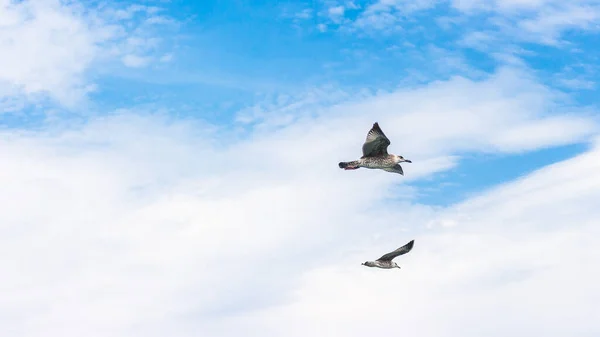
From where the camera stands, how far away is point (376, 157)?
60.5 metres

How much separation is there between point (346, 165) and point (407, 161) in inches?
201

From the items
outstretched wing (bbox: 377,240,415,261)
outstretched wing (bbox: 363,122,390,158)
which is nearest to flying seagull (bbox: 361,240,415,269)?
outstretched wing (bbox: 377,240,415,261)

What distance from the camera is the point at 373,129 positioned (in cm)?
5766

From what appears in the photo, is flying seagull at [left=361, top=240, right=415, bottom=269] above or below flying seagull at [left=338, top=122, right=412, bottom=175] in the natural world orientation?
below

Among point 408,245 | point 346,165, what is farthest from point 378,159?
point 408,245

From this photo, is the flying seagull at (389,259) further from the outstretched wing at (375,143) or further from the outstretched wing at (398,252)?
the outstretched wing at (375,143)

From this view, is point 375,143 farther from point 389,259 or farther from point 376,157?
point 389,259

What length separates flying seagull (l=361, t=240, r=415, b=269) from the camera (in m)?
63.9

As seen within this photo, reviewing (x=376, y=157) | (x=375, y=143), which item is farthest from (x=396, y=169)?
(x=375, y=143)

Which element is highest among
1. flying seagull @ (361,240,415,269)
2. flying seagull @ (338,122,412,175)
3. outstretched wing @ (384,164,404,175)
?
flying seagull @ (338,122,412,175)

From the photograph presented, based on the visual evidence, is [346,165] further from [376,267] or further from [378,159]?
[376,267]

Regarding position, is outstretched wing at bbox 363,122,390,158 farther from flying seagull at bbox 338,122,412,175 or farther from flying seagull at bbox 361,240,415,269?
flying seagull at bbox 361,240,415,269

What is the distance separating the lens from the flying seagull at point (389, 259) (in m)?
63.9

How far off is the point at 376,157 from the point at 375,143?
225 cm
